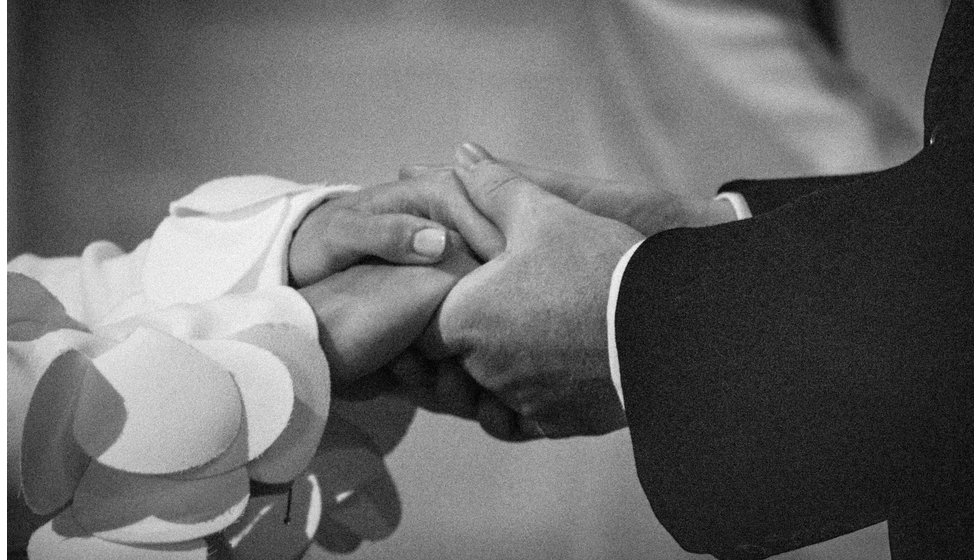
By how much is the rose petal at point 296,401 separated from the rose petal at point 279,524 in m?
0.05

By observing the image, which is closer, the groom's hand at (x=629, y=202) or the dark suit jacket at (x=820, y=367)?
the dark suit jacket at (x=820, y=367)

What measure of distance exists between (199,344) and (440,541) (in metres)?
0.31

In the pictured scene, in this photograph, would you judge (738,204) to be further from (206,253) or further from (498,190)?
(206,253)

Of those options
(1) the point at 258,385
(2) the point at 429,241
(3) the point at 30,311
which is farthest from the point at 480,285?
(3) the point at 30,311

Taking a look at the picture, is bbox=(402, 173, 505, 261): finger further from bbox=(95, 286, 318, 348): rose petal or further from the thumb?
bbox=(95, 286, 318, 348): rose petal

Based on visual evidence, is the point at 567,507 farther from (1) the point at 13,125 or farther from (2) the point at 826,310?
(1) the point at 13,125

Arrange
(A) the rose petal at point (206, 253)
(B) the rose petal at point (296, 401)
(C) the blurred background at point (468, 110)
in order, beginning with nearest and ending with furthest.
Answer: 1. (B) the rose petal at point (296, 401)
2. (A) the rose petal at point (206, 253)
3. (C) the blurred background at point (468, 110)

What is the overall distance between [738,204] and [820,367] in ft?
0.98

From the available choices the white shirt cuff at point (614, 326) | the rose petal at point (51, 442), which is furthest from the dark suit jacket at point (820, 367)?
the rose petal at point (51, 442)

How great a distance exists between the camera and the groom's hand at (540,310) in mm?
485

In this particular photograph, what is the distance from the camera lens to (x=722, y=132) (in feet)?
2.65

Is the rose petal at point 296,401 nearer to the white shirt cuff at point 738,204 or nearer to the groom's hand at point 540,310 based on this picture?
the groom's hand at point 540,310

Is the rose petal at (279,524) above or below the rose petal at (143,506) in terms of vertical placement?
below

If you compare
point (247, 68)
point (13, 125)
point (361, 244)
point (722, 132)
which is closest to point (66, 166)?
point (13, 125)
